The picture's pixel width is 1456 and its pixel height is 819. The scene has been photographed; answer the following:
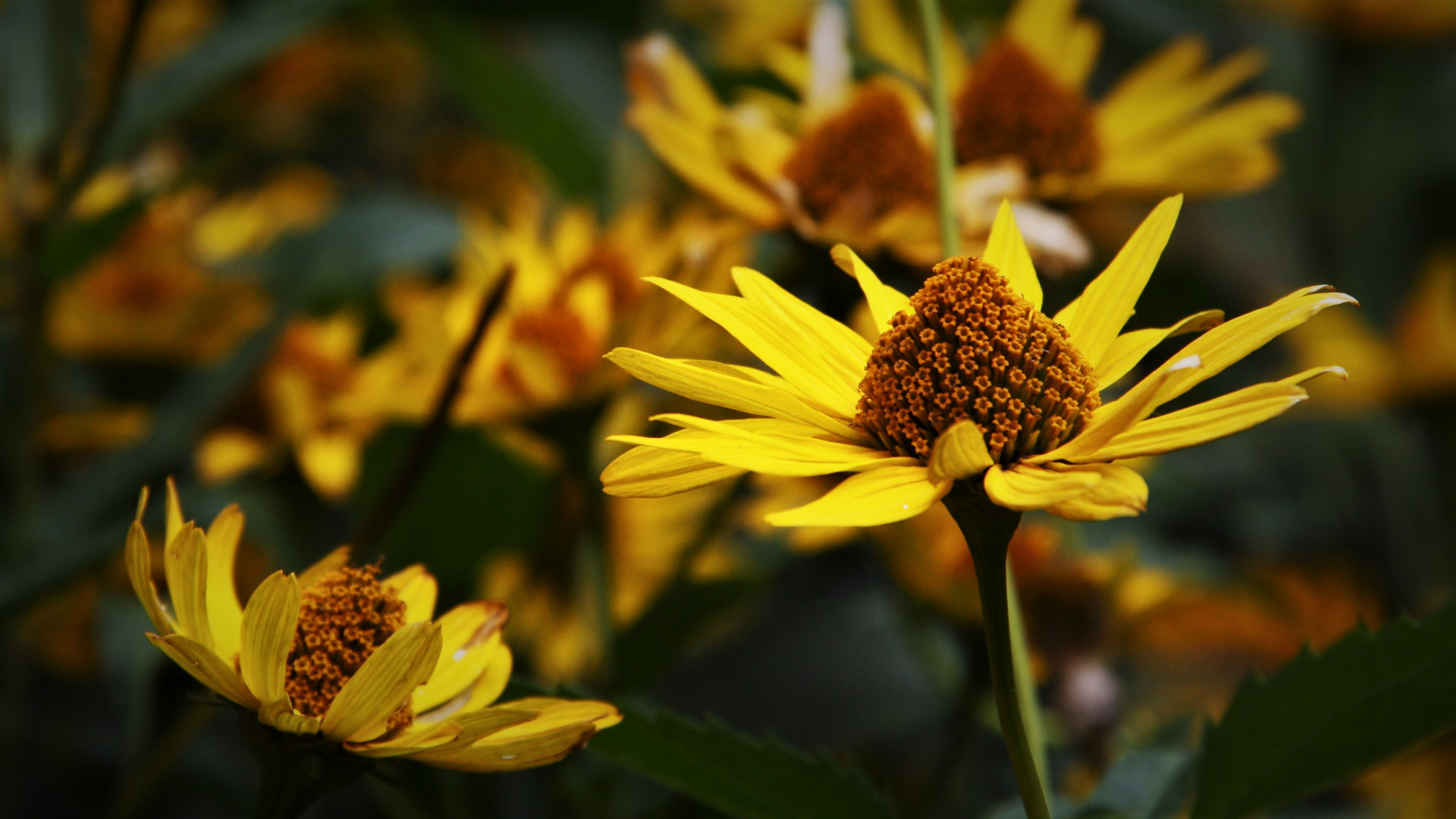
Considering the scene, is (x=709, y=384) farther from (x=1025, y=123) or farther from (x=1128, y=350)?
(x=1025, y=123)

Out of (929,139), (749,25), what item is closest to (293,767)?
(929,139)

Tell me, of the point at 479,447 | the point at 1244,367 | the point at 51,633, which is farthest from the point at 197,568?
the point at 1244,367

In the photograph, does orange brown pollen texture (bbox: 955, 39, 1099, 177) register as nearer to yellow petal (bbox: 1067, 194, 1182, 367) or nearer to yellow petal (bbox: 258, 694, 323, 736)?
yellow petal (bbox: 1067, 194, 1182, 367)

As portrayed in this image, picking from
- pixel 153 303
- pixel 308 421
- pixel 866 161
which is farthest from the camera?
pixel 153 303

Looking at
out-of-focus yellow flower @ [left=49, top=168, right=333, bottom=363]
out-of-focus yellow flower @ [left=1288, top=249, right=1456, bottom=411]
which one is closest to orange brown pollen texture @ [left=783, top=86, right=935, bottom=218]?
out-of-focus yellow flower @ [left=49, top=168, right=333, bottom=363]

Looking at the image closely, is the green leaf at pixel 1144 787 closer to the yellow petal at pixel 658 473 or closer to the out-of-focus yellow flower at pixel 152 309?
the yellow petal at pixel 658 473
